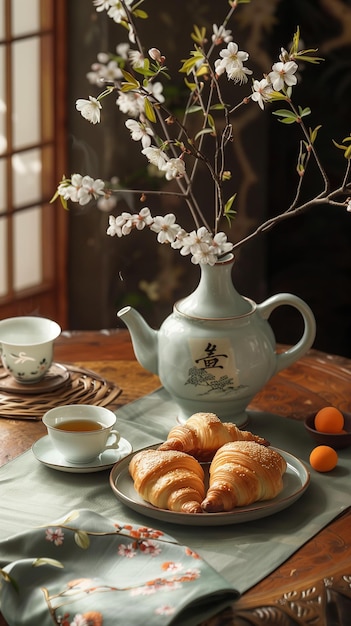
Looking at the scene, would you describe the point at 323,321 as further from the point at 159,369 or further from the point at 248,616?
the point at 248,616

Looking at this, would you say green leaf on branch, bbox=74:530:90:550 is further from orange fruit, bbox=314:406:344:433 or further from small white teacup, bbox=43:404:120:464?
orange fruit, bbox=314:406:344:433

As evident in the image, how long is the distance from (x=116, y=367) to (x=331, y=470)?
64cm

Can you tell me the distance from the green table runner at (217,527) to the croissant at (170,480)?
1.4 inches

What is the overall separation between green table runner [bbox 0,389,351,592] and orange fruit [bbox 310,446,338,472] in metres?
0.01

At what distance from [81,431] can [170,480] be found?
0.21 metres

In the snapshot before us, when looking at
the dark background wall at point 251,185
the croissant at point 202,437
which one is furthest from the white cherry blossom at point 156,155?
the dark background wall at point 251,185

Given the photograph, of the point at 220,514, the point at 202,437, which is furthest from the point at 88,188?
the point at 220,514

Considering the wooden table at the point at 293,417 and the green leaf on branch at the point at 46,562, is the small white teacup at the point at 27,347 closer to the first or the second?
the wooden table at the point at 293,417

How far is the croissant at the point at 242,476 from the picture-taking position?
138 centimetres

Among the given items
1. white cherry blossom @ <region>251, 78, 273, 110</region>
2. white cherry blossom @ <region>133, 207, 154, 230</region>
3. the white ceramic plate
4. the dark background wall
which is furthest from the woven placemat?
the dark background wall

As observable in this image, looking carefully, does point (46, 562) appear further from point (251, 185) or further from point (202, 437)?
point (251, 185)

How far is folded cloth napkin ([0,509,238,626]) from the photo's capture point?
116cm

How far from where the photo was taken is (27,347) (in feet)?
6.11

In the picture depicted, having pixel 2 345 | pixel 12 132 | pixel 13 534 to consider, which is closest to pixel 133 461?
pixel 13 534
